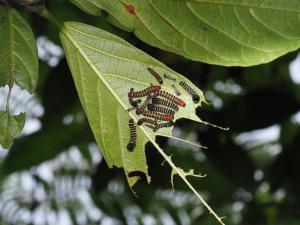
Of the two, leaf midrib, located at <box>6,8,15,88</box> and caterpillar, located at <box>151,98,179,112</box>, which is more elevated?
leaf midrib, located at <box>6,8,15,88</box>

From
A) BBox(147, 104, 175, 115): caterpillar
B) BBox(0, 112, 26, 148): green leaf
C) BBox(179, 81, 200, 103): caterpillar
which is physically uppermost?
BBox(179, 81, 200, 103): caterpillar

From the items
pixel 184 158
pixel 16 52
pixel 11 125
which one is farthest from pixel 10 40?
pixel 184 158

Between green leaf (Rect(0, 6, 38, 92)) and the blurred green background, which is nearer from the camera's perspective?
green leaf (Rect(0, 6, 38, 92))

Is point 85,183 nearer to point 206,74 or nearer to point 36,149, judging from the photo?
point 36,149

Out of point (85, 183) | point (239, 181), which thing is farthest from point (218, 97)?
point (85, 183)

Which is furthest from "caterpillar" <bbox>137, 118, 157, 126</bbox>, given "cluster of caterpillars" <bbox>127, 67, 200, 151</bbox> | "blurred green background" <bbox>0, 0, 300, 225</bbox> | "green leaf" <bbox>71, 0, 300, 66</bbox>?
"blurred green background" <bbox>0, 0, 300, 225</bbox>

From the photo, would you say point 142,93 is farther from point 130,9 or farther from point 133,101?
point 130,9

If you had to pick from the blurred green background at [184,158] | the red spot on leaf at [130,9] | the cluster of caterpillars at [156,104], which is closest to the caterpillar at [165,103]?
the cluster of caterpillars at [156,104]

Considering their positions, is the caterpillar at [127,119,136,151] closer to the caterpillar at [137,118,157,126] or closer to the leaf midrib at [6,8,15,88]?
the caterpillar at [137,118,157,126]
